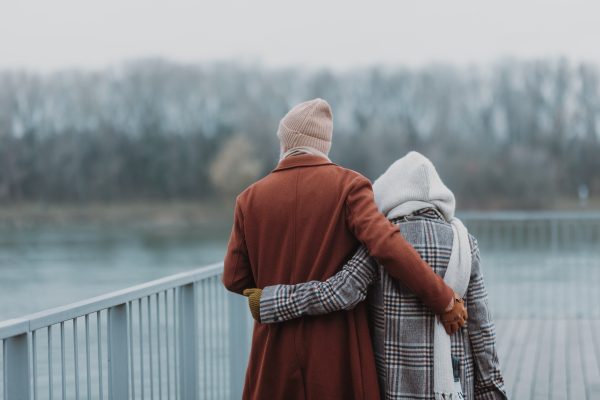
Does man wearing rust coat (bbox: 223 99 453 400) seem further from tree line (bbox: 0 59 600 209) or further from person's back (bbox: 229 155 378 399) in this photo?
tree line (bbox: 0 59 600 209)

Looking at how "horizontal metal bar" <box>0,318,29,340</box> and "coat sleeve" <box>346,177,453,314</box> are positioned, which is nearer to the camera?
"horizontal metal bar" <box>0,318,29,340</box>

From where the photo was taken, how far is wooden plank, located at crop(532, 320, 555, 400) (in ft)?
10.0

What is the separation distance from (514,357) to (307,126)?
110 inches

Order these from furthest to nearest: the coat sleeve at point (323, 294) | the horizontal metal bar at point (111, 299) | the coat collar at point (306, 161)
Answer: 1. the coat collar at point (306, 161)
2. the coat sleeve at point (323, 294)
3. the horizontal metal bar at point (111, 299)

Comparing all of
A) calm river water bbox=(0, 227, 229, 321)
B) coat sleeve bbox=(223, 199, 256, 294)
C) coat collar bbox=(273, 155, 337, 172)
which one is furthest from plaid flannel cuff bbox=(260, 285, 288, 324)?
calm river water bbox=(0, 227, 229, 321)

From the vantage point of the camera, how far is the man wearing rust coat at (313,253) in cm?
146

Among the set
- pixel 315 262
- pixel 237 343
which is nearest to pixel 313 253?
pixel 315 262

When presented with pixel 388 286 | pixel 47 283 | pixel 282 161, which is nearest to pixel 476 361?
pixel 388 286

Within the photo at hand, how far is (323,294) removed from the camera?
4.77 feet

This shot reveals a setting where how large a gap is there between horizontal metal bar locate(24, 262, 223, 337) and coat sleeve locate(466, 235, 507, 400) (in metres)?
0.99

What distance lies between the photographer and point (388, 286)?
1524 mm

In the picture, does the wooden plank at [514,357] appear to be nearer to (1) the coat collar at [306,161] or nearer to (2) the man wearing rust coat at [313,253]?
(2) the man wearing rust coat at [313,253]

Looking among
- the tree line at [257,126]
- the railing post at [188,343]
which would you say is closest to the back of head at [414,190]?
the railing post at [188,343]

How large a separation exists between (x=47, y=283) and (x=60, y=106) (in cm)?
3064
